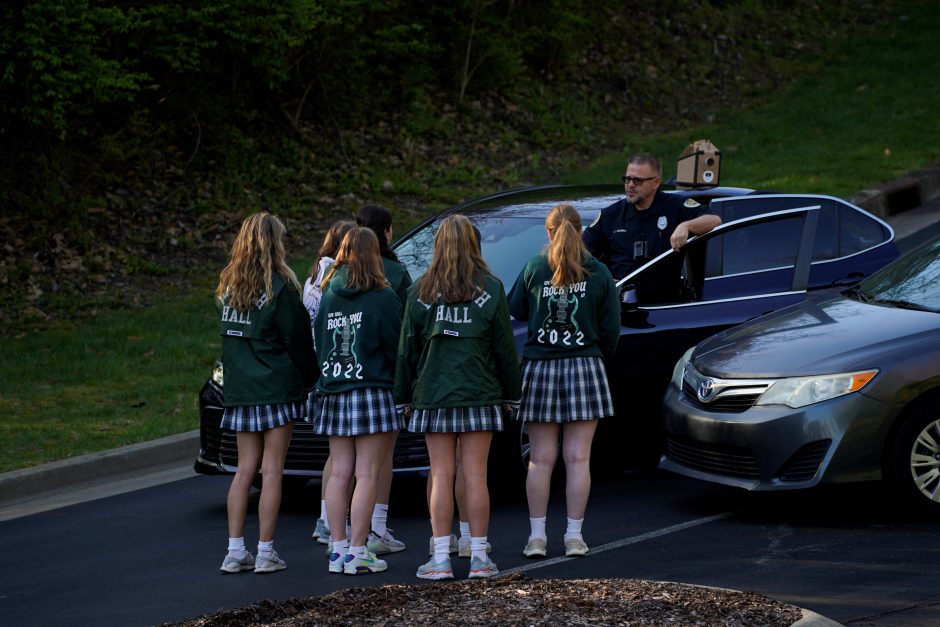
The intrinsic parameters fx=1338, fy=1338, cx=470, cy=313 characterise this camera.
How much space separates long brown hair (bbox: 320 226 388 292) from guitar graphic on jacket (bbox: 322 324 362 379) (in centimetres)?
23

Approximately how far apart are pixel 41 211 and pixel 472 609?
11.3 metres

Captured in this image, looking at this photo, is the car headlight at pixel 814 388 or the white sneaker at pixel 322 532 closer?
the car headlight at pixel 814 388

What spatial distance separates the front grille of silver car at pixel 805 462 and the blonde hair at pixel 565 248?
145 centimetres

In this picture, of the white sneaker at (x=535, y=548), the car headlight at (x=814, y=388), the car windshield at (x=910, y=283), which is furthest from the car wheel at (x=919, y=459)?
the white sneaker at (x=535, y=548)

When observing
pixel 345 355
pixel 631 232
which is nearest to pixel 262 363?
pixel 345 355

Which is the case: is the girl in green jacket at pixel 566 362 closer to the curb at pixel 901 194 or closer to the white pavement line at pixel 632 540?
the white pavement line at pixel 632 540

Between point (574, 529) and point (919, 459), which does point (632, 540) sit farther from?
point (919, 459)

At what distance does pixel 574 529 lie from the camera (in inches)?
268

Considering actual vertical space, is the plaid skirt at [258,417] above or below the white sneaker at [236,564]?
above

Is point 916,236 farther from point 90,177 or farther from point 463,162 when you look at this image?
point 90,177

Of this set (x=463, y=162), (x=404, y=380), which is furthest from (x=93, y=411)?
(x=463, y=162)

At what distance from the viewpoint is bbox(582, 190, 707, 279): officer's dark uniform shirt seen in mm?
8398

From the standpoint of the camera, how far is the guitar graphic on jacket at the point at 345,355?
670cm

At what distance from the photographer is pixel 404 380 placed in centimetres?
657
